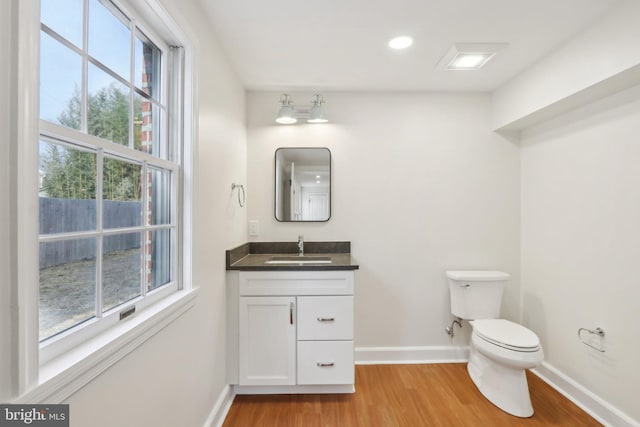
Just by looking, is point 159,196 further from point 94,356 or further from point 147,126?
point 94,356

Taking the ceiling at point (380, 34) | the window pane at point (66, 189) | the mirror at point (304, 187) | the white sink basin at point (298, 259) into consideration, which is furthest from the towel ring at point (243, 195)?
the window pane at point (66, 189)

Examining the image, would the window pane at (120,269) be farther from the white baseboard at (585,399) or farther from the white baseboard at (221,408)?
the white baseboard at (585,399)

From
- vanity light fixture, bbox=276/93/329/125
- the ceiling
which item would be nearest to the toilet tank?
the ceiling

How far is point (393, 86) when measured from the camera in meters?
2.51

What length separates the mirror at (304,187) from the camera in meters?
2.62

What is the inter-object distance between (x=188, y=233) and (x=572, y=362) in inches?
104

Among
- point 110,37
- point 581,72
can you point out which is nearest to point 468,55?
point 581,72

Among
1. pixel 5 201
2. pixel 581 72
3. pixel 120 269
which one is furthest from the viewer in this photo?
pixel 581 72

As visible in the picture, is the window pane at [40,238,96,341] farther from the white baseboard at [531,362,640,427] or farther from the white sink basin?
the white baseboard at [531,362,640,427]

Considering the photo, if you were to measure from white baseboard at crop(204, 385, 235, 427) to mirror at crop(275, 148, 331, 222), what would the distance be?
4.38 ft

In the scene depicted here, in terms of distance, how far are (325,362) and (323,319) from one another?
0.29 meters

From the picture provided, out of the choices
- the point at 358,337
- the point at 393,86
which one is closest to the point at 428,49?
the point at 393,86

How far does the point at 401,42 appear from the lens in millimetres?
1864

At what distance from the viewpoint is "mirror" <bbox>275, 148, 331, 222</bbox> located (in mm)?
2619
